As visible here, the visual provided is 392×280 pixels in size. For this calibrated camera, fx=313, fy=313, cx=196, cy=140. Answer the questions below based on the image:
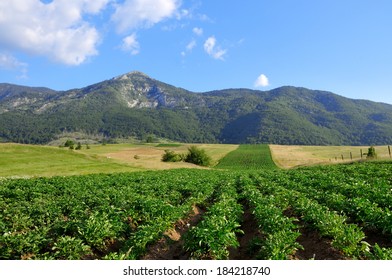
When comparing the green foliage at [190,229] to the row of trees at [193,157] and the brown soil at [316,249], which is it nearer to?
the brown soil at [316,249]

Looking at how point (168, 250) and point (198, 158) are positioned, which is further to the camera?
point (198, 158)

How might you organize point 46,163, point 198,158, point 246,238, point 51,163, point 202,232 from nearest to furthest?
1. point 202,232
2. point 246,238
3. point 46,163
4. point 51,163
5. point 198,158

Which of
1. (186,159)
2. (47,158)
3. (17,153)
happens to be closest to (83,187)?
(47,158)

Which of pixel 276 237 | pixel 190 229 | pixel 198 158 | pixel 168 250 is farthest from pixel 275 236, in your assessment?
pixel 198 158

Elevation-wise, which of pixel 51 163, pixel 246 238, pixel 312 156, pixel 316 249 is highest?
pixel 51 163

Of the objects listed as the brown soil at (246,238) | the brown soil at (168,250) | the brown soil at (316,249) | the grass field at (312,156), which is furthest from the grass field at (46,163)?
the grass field at (312,156)

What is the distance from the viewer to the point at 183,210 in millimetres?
15609

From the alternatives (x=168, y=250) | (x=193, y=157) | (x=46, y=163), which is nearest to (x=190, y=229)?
(x=168, y=250)

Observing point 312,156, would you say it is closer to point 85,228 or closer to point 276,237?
point 276,237

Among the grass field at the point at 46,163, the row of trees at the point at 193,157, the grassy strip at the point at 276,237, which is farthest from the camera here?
the row of trees at the point at 193,157

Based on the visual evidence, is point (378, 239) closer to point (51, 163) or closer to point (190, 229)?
point (190, 229)

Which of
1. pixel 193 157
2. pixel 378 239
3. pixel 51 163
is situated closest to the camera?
pixel 378 239

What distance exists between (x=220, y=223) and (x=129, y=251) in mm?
3257

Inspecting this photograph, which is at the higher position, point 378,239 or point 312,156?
point 378,239
